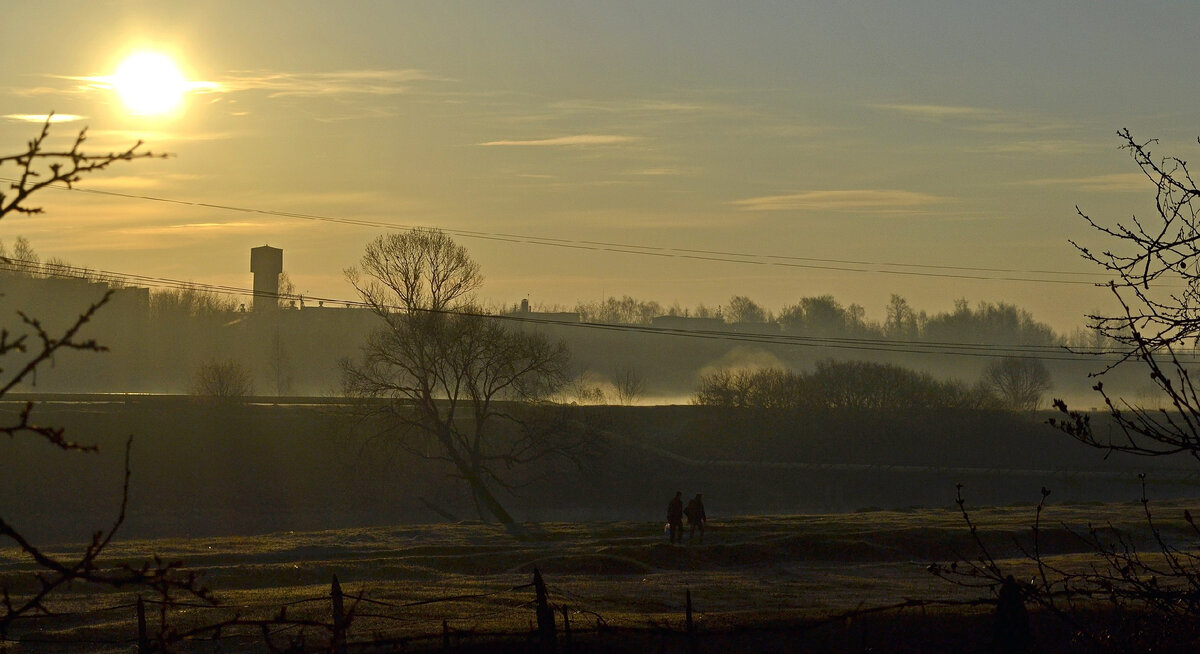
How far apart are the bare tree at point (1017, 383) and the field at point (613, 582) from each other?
70028mm

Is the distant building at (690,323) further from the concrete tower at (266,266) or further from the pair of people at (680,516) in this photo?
the pair of people at (680,516)

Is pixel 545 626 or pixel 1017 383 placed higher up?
pixel 1017 383

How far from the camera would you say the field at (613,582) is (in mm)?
16531

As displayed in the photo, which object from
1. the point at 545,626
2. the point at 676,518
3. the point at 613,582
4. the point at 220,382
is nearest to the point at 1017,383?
the point at 220,382

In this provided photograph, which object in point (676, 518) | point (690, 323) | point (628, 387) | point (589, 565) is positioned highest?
point (690, 323)

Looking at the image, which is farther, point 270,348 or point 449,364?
point 270,348

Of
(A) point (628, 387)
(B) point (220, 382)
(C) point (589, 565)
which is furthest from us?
(A) point (628, 387)

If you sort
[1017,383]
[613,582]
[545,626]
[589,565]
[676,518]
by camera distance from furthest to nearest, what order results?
[1017,383] → [676,518] → [589,565] → [613,582] → [545,626]

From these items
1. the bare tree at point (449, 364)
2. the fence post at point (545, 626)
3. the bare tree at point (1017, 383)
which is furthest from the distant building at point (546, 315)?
the fence post at point (545, 626)

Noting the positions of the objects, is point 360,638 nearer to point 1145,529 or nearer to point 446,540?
point 446,540

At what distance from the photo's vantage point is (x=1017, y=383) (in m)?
121

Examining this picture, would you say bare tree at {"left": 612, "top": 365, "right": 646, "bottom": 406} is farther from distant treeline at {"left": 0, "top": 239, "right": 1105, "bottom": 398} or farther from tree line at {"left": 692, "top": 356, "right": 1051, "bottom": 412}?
tree line at {"left": 692, "top": 356, "right": 1051, "bottom": 412}

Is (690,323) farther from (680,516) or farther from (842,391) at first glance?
(680,516)

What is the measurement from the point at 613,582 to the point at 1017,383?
101 metres
